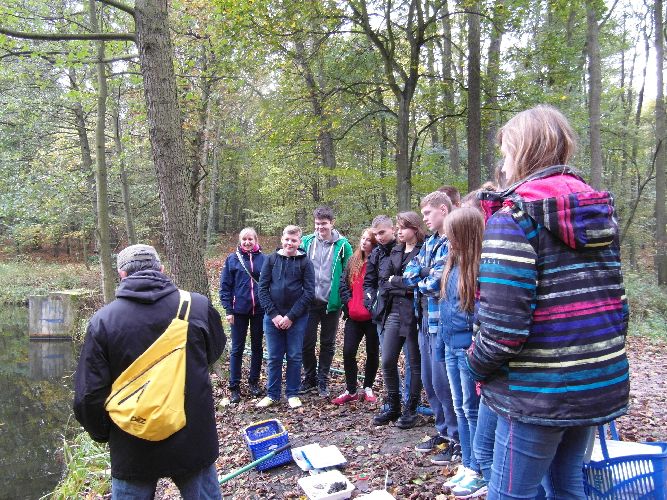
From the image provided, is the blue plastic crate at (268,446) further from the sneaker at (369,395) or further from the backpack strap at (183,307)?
the backpack strap at (183,307)

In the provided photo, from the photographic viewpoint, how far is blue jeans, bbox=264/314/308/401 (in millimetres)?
5309

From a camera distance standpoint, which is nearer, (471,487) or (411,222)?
(471,487)

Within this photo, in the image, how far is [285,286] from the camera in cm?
524

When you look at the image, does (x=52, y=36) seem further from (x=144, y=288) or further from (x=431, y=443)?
(x=431, y=443)


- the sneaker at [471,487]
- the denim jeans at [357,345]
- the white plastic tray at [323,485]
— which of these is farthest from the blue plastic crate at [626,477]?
the denim jeans at [357,345]

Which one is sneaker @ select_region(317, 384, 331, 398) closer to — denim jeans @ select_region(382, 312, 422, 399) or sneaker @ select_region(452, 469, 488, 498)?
denim jeans @ select_region(382, 312, 422, 399)

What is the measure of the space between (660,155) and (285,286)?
1236cm

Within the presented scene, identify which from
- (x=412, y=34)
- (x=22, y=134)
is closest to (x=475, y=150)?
(x=412, y=34)

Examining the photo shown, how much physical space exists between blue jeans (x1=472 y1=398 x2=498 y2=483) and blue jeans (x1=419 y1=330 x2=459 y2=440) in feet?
3.28

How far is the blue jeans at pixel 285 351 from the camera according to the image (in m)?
5.31

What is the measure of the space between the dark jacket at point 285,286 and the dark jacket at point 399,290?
1.05 meters

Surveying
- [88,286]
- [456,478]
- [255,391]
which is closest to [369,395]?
[255,391]

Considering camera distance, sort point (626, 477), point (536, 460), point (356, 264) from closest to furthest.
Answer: point (536, 460) → point (626, 477) → point (356, 264)

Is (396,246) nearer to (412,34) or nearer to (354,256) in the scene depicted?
(354,256)
